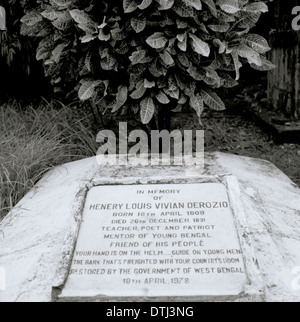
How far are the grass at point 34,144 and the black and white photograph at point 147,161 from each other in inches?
0.6

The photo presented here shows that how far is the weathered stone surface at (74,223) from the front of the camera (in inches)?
87.0

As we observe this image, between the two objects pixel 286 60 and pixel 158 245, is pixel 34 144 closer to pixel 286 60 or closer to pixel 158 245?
pixel 158 245

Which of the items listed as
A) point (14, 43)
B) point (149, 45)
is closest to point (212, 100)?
point (149, 45)

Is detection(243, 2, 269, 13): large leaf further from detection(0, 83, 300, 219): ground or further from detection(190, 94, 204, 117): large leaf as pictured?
detection(0, 83, 300, 219): ground

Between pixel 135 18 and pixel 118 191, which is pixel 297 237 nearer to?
pixel 118 191

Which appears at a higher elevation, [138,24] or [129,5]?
[129,5]

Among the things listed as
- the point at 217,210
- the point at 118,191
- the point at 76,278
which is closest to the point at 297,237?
the point at 217,210

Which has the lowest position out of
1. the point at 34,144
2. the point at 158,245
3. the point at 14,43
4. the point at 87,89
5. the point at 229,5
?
the point at 158,245

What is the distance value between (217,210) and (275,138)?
1.96 meters

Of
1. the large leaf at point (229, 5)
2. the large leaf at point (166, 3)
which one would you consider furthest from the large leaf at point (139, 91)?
the large leaf at point (229, 5)

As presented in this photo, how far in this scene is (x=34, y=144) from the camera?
11.6 ft

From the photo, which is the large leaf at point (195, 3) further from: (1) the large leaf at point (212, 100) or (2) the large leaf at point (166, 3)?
(1) the large leaf at point (212, 100)

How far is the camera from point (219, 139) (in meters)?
4.25

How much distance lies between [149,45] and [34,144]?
1.16m
